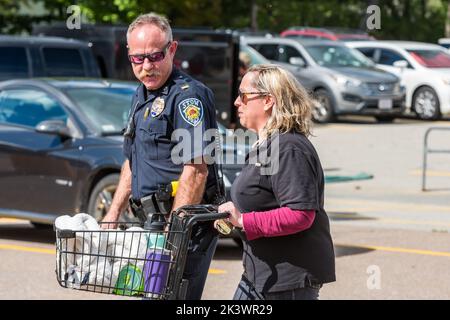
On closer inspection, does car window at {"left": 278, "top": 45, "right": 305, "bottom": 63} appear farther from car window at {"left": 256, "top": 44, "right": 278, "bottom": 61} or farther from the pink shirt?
the pink shirt

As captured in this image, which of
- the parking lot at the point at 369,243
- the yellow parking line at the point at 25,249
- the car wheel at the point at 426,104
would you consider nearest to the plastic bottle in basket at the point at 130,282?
the parking lot at the point at 369,243

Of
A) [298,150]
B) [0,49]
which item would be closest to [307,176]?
[298,150]

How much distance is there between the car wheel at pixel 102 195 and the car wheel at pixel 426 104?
17.5 m

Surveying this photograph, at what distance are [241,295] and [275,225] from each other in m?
0.41

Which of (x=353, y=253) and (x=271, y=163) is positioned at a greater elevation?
(x=271, y=163)

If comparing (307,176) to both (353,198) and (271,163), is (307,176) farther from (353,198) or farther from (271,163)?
(353,198)

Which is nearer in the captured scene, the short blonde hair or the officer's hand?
the officer's hand

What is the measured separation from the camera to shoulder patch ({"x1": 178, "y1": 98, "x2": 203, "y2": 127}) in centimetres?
525

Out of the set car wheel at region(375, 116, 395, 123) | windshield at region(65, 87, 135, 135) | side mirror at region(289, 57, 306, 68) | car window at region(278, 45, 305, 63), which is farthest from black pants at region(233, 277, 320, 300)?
car wheel at region(375, 116, 395, 123)

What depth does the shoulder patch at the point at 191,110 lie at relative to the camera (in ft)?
17.2

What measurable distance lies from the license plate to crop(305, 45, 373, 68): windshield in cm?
136

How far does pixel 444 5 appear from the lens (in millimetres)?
51625

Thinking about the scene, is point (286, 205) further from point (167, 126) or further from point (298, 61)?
point (298, 61)

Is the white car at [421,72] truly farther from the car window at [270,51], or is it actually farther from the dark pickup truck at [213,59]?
the dark pickup truck at [213,59]
